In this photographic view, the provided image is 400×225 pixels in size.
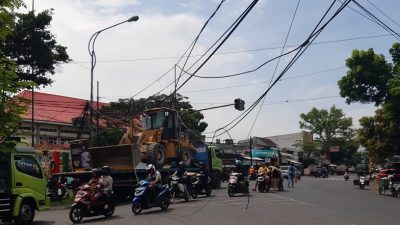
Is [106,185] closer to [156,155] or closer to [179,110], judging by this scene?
[156,155]

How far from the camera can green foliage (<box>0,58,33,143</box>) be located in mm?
8227

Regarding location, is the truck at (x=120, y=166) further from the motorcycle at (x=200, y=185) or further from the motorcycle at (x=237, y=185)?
the motorcycle at (x=237, y=185)

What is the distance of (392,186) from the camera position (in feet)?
91.5

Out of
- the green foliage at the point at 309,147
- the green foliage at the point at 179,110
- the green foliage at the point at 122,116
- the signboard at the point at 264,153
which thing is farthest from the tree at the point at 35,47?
the green foliage at the point at 309,147

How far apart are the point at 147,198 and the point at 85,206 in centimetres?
232

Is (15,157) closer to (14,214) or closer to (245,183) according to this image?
(14,214)

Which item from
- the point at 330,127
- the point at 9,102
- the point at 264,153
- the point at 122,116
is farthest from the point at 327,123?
the point at 9,102

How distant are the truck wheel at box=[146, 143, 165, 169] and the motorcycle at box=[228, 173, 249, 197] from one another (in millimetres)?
3363

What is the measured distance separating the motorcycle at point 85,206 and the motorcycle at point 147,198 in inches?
43.3

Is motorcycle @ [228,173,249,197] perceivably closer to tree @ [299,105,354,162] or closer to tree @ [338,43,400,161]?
tree @ [338,43,400,161]

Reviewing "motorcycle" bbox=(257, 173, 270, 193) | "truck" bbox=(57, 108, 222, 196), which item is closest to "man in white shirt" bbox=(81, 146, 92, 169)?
"truck" bbox=(57, 108, 222, 196)

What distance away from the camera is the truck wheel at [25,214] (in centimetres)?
1425

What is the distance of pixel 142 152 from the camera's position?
22531mm

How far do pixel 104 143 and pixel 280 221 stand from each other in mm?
30786
